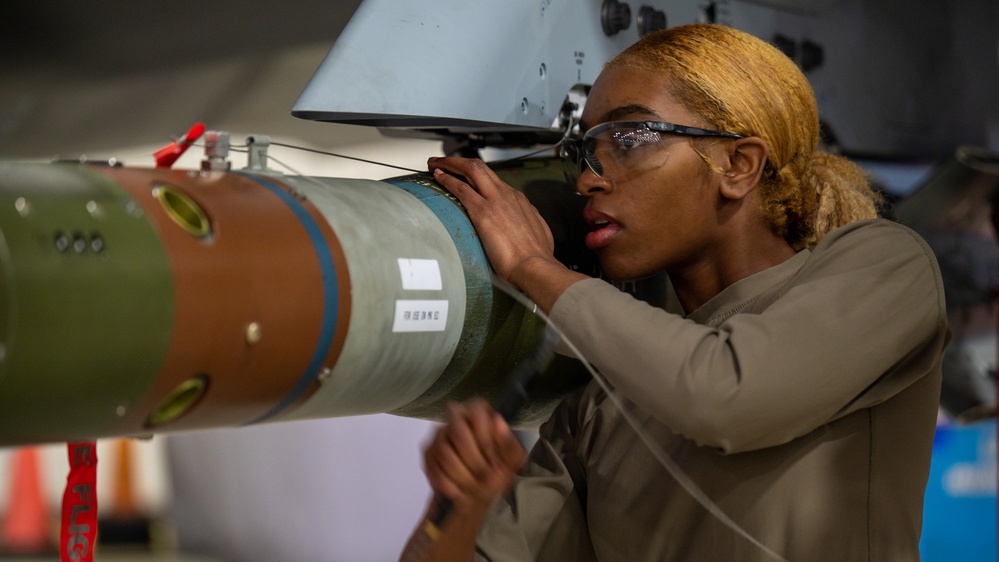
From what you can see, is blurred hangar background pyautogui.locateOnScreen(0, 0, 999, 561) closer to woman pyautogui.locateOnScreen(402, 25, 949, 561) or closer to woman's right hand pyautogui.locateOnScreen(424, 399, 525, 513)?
woman pyautogui.locateOnScreen(402, 25, 949, 561)

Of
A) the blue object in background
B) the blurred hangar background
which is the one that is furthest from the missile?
the blue object in background

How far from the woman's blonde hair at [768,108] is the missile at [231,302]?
28 cm

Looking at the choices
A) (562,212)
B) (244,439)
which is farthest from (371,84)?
(244,439)

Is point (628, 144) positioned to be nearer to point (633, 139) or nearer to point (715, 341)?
point (633, 139)

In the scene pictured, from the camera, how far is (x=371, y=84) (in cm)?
122

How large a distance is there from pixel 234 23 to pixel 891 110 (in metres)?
2.36

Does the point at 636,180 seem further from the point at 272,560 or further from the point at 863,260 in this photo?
the point at 272,560

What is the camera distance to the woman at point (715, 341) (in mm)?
915

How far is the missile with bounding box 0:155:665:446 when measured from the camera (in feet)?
2.44

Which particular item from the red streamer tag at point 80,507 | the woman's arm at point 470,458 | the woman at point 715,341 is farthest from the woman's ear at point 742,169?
the red streamer tag at point 80,507

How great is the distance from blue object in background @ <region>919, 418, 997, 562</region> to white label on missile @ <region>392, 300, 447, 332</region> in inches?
83.3

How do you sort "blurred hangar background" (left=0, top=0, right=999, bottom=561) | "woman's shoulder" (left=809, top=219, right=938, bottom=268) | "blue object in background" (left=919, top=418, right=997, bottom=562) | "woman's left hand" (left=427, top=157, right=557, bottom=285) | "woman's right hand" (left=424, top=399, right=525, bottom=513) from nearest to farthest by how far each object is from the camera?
"woman's right hand" (left=424, top=399, right=525, bottom=513), "woman's shoulder" (left=809, top=219, right=938, bottom=268), "woman's left hand" (left=427, top=157, right=557, bottom=285), "blurred hangar background" (left=0, top=0, right=999, bottom=561), "blue object in background" (left=919, top=418, right=997, bottom=562)

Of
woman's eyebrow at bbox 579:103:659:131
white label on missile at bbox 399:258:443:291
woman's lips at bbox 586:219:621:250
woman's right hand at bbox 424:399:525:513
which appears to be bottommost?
woman's right hand at bbox 424:399:525:513

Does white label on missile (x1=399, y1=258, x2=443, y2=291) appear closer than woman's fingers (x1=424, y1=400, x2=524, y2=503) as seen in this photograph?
No
